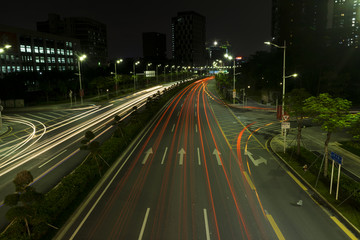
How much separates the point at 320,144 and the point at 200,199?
1599cm

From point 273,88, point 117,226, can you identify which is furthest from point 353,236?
point 273,88

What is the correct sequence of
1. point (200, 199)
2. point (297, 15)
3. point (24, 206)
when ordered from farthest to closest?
point (297, 15)
point (200, 199)
point (24, 206)

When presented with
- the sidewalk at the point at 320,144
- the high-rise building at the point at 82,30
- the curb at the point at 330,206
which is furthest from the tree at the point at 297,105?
the high-rise building at the point at 82,30

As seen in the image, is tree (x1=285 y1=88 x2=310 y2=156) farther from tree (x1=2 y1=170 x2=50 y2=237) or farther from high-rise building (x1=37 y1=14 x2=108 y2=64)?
high-rise building (x1=37 y1=14 x2=108 y2=64)

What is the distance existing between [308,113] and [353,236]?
9.34 meters

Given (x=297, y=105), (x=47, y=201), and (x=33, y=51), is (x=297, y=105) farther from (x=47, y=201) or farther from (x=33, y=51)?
(x=33, y=51)

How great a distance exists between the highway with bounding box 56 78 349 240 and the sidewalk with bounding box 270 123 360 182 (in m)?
2.38

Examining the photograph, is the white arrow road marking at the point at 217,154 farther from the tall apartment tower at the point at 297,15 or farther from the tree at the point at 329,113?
the tall apartment tower at the point at 297,15

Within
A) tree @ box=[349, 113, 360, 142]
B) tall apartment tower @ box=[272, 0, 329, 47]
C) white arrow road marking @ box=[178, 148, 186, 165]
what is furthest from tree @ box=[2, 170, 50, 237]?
tall apartment tower @ box=[272, 0, 329, 47]

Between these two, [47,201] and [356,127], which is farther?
[356,127]

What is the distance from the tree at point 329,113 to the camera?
15.6 meters

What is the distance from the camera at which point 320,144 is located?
2477cm

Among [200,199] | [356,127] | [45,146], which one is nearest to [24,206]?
[200,199]

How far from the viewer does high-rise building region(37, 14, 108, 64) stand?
541ft
